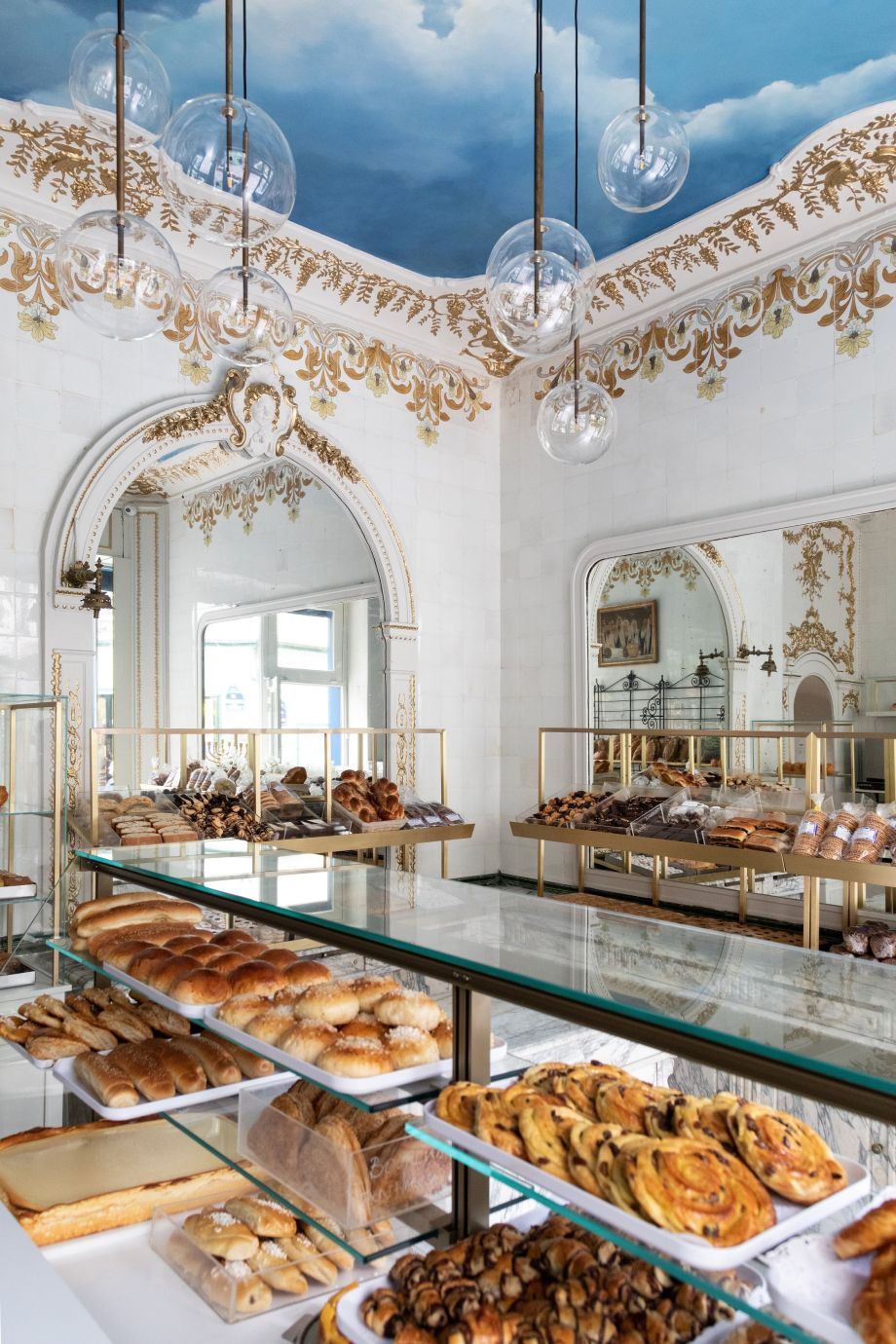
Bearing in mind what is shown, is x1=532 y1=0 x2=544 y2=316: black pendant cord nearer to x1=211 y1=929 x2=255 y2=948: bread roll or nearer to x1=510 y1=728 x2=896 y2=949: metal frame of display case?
x1=211 y1=929 x2=255 y2=948: bread roll

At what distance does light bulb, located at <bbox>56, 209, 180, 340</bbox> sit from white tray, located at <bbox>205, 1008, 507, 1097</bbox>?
5.30 feet

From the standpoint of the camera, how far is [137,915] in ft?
7.75

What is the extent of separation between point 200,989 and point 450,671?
232 inches

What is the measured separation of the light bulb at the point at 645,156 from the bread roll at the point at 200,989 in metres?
2.09

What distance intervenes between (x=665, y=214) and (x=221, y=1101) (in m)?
5.48

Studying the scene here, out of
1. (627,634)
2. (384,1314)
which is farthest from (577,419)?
(627,634)

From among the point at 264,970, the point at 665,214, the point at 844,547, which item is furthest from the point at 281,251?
the point at 264,970

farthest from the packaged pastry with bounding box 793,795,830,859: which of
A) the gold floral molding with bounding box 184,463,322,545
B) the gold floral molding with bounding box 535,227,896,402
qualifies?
the gold floral molding with bounding box 184,463,322,545

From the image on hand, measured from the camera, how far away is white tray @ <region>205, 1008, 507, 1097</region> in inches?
57.8

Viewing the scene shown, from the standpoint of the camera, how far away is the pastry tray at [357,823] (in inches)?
227

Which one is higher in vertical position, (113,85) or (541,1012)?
(113,85)

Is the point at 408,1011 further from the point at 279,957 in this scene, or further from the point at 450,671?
the point at 450,671

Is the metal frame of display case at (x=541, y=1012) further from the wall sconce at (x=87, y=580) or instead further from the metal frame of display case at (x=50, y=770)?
the wall sconce at (x=87, y=580)

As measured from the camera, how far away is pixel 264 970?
1894mm
